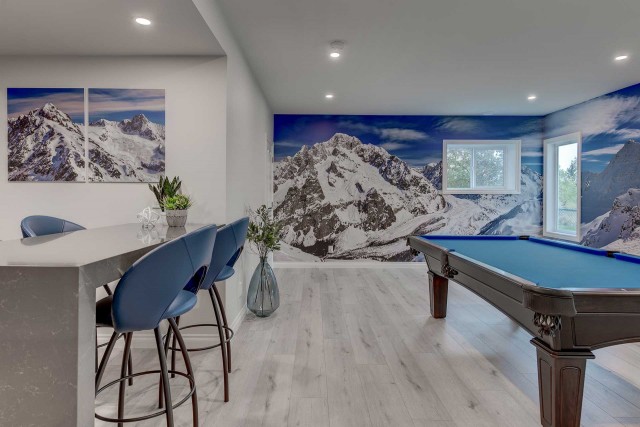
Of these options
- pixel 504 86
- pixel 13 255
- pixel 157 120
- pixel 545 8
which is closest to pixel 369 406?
pixel 13 255

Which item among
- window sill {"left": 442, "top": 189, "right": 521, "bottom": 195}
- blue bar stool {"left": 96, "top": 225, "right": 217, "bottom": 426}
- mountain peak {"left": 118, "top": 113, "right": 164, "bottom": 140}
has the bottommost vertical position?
blue bar stool {"left": 96, "top": 225, "right": 217, "bottom": 426}

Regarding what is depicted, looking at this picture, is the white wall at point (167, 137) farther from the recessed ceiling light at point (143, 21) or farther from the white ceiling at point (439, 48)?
the white ceiling at point (439, 48)

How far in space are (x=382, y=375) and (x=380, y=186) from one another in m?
4.12

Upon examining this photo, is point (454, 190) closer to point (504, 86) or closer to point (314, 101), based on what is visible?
point (504, 86)

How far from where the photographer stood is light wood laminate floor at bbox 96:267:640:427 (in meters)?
1.94

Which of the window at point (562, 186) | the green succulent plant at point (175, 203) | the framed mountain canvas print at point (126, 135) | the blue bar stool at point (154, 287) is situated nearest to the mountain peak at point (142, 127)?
the framed mountain canvas print at point (126, 135)

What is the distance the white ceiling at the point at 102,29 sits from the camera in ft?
7.09

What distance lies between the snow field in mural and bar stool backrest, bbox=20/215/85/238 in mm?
632

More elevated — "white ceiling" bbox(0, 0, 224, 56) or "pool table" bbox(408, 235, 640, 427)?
"white ceiling" bbox(0, 0, 224, 56)

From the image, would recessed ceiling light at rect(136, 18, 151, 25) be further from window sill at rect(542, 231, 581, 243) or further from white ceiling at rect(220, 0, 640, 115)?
window sill at rect(542, 231, 581, 243)

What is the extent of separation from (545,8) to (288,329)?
3.28 m

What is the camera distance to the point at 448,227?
20.2 ft

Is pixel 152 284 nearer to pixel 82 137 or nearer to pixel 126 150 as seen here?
pixel 126 150

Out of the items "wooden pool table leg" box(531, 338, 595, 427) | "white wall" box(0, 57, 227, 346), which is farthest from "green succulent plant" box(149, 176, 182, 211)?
"wooden pool table leg" box(531, 338, 595, 427)
